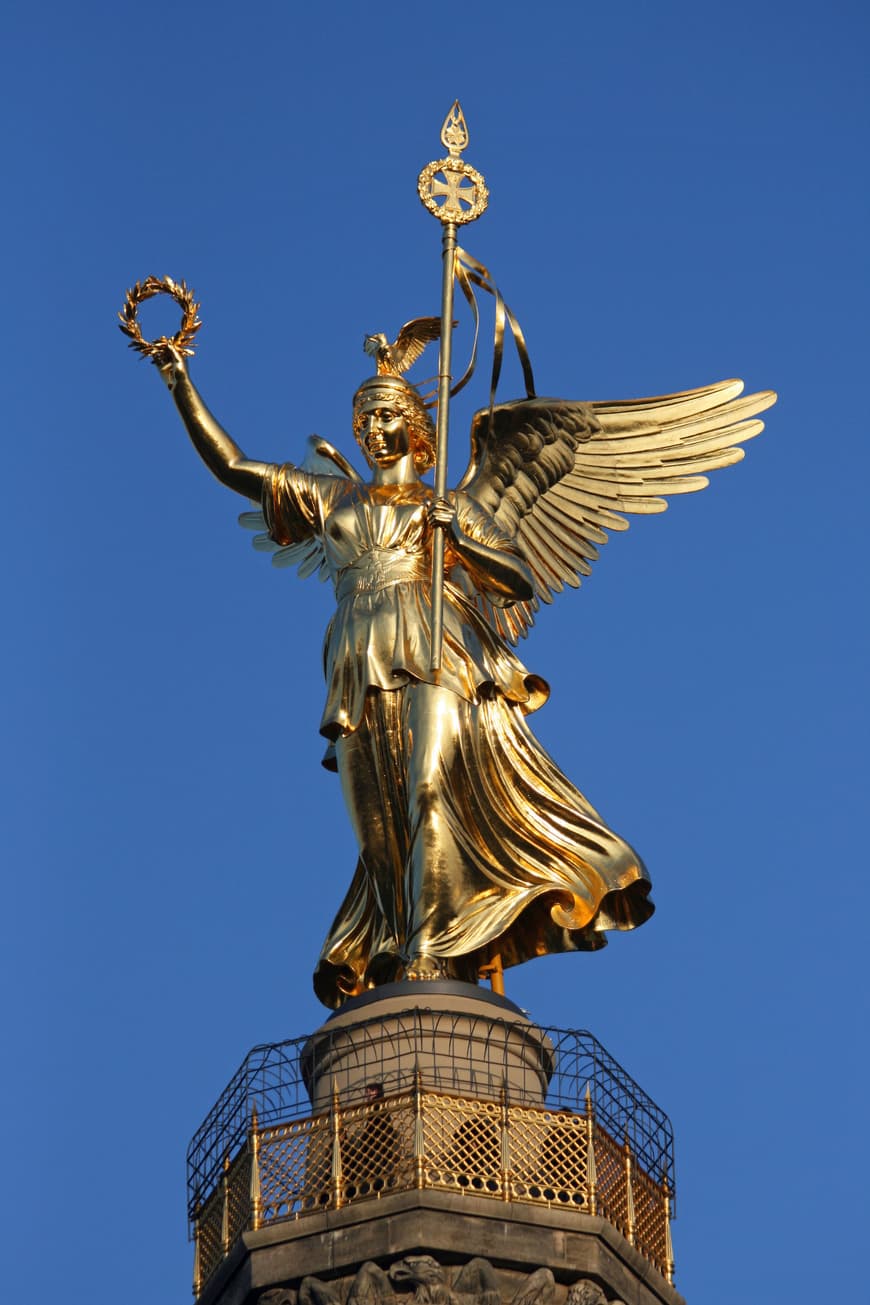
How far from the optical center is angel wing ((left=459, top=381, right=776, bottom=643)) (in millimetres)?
36438

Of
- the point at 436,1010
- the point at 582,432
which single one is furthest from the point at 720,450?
the point at 436,1010

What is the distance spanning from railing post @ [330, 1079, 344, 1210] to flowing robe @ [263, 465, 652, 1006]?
8.14 ft

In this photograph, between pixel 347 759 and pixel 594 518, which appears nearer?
pixel 347 759

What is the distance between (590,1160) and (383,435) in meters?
8.25

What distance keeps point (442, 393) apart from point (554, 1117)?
7560 mm

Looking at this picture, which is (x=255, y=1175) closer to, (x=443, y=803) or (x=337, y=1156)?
(x=337, y=1156)

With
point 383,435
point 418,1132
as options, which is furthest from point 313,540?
point 418,1132

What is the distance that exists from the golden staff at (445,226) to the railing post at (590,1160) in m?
4.90

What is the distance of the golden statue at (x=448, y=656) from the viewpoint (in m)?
33.6

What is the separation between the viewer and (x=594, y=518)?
36.8 m

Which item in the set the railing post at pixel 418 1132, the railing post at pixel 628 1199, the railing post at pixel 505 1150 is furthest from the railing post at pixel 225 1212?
the railing post at pixel 628 1199

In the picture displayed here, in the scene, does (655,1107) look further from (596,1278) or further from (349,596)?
(349,596)

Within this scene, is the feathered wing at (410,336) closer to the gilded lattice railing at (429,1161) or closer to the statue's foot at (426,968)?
the statue's foot at (426,968)

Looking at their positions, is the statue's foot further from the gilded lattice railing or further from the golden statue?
the gilded lattice railing
